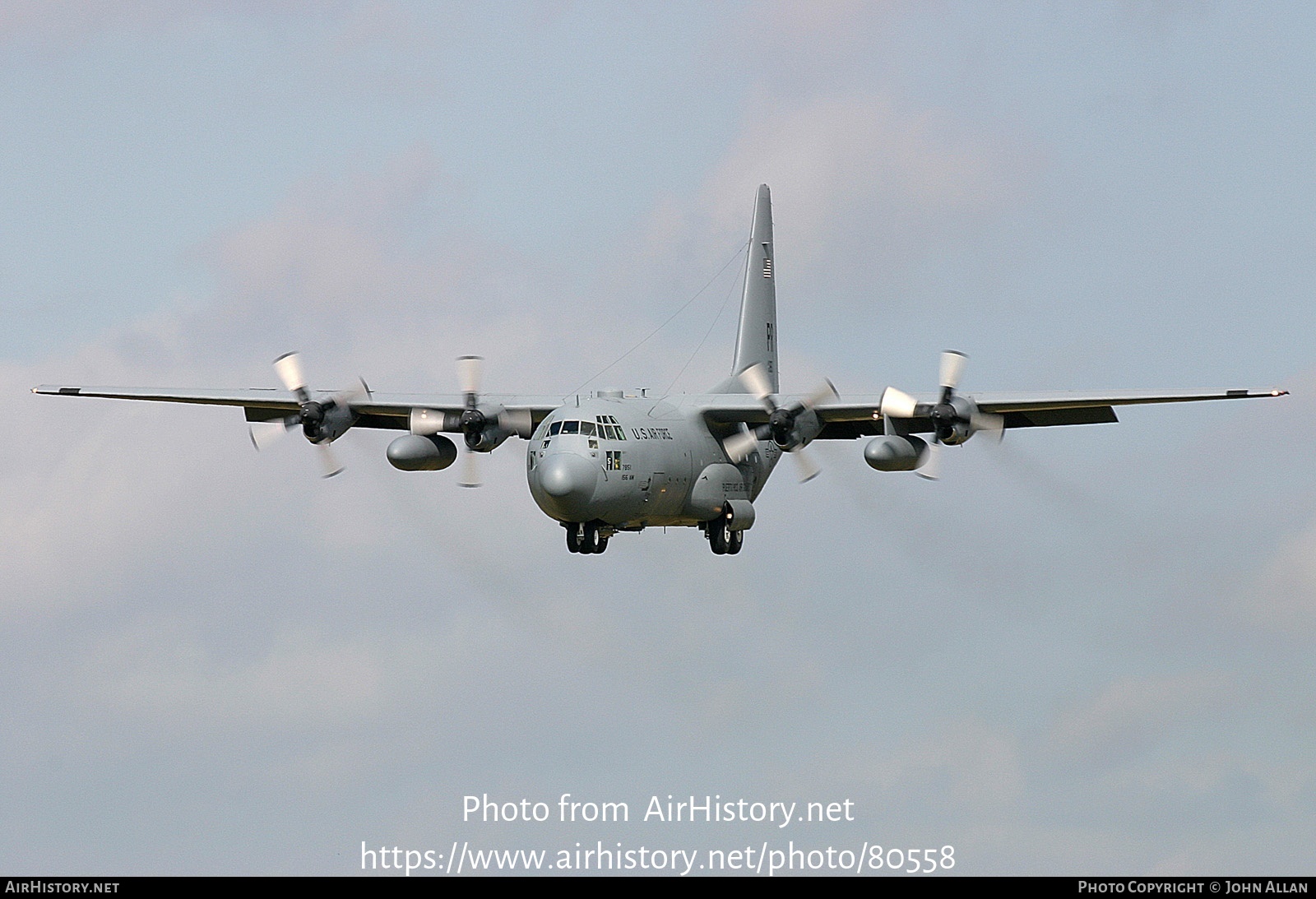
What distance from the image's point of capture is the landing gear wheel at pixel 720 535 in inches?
1459

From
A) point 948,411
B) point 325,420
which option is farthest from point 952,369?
point 325,420

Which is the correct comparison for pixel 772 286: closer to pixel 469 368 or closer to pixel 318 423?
pixel 469 368

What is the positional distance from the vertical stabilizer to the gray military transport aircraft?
2.65m

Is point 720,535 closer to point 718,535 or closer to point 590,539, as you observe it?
point 718,535

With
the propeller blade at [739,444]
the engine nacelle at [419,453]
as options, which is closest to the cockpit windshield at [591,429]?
the engine nacelle at [419,453]

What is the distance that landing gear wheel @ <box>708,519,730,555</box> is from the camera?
37.1 m

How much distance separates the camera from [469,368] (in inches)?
1442

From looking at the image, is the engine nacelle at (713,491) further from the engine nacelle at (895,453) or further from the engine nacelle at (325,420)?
the engine nacelle at (325,420)

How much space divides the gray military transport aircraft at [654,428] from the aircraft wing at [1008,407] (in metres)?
0.04

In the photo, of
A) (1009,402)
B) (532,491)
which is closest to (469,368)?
(532,491)

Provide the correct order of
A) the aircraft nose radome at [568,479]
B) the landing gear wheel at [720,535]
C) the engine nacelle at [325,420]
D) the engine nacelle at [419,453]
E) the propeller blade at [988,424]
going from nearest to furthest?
the aircraft nose radome at [568,479] → the propeller blade at [988,424] → the engine nacelle at [419,453] → the engine nacelle at [325,420] → the landing gear wheel at [720,535]

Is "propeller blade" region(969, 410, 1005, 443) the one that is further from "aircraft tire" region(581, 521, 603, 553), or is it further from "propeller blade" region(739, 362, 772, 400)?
"aircraft tire" region(581, 521, 603, 553)

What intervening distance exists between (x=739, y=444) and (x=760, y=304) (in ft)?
23.2

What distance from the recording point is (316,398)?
3628cm
